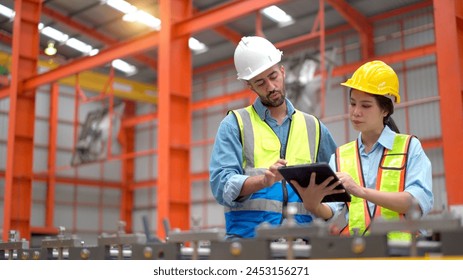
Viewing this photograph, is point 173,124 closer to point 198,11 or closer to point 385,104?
point 198,11

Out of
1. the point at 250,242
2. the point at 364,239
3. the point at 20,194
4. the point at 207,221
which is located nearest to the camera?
the point at 364,239

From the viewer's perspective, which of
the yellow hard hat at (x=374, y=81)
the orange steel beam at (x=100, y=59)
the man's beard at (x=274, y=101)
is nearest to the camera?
the yellow hard hat at (x=374, y=81)

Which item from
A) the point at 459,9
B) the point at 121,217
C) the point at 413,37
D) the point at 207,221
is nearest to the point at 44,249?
the point at 459,9

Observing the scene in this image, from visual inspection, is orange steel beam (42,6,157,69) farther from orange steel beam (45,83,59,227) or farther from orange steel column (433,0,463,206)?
orange steel column (433,0,463,206)

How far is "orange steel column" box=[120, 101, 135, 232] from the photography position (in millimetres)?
24422

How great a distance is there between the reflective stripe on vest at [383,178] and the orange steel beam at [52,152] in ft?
Answer: 66.4

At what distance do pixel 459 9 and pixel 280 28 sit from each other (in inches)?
410

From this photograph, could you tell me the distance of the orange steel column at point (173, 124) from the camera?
→ 1105cm

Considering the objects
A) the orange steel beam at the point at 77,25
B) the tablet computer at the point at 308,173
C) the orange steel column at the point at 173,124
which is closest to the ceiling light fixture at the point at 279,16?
the orange steel beam at the point at 77,25

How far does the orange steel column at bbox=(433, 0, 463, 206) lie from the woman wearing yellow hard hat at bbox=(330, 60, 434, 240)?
5.44m

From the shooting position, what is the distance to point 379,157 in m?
2.75

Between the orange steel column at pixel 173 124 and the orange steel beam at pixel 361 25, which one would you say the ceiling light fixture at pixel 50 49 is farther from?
the orange steel beam at pixel 361 25
